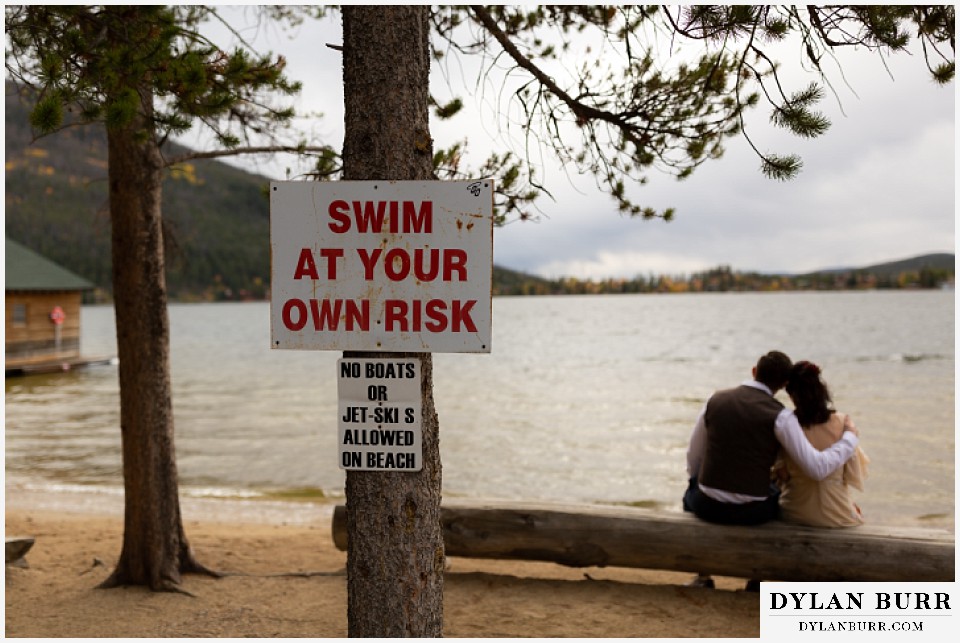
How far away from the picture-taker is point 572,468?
14938 millimetres

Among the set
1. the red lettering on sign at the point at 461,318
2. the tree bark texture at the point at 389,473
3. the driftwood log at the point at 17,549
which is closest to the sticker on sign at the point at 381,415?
the tree bark texture at the point at 389,473

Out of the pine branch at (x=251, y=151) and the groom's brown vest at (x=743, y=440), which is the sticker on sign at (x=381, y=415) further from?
the pine branch at (x=251, y=151)

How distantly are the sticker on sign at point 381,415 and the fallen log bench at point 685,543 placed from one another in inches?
92.3

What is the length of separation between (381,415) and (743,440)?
3248 mm

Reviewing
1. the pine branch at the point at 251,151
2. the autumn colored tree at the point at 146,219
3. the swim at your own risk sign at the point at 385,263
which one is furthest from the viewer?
the pine branch at the point at 251,151

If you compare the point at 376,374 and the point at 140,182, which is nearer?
the point at 376,374

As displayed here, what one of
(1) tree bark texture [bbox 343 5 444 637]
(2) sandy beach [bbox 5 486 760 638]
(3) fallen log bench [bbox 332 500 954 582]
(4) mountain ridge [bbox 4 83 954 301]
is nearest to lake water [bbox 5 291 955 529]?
(2) sandy beach [bbox 5 486 760 638]

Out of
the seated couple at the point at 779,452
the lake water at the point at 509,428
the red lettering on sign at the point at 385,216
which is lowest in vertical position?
the lake water at the point at 509,428

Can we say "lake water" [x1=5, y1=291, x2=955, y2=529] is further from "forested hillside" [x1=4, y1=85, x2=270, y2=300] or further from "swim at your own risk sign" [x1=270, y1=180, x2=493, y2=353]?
"forested hillside" [x1=4, y1=85, x2=270, y2=300]

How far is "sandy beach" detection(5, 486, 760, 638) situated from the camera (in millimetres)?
5137

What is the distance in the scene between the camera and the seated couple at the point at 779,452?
5.17 metres

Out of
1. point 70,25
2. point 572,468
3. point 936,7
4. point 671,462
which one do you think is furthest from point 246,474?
point 936,7

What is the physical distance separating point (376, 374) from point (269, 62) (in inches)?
141

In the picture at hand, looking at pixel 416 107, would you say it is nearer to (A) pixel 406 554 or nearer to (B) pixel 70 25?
(A) pixel 406 554
